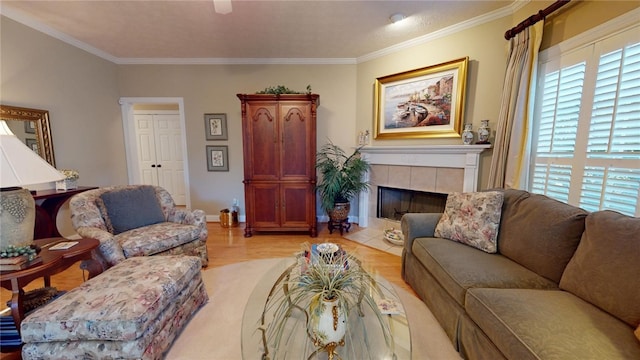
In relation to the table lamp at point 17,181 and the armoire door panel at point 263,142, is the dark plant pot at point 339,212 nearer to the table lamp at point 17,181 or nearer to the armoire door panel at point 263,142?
the armoire door panel at point 263,142

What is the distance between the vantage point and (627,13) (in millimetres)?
1562

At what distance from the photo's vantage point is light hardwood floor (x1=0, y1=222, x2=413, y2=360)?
237 cm

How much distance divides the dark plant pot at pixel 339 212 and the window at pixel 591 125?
2131 mm

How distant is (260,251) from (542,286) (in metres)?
2.64

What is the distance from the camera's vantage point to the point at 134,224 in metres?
2.44

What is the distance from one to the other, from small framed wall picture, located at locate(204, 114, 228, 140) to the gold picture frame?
96.5 inches

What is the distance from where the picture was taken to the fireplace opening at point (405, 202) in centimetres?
331

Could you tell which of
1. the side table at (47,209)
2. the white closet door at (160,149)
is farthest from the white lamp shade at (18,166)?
the white closet door at (160,149)

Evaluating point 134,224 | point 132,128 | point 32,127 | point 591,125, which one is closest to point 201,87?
point 132,128

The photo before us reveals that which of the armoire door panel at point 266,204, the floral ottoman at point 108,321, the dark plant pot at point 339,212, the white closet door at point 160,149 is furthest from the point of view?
the white closet door at point 160,149

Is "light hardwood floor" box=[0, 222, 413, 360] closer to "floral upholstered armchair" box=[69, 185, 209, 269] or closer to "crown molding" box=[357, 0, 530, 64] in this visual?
"floral upholstered armchair" box=[69, 185, 209, 269]

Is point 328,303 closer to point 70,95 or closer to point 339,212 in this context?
point 339,212

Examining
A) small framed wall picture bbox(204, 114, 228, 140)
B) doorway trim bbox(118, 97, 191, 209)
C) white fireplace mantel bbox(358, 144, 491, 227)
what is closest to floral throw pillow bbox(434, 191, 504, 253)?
white fireplace mantel bbox(358, 144, 491, 227)

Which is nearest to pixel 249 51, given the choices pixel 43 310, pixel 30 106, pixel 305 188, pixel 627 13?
pixel 305 188
